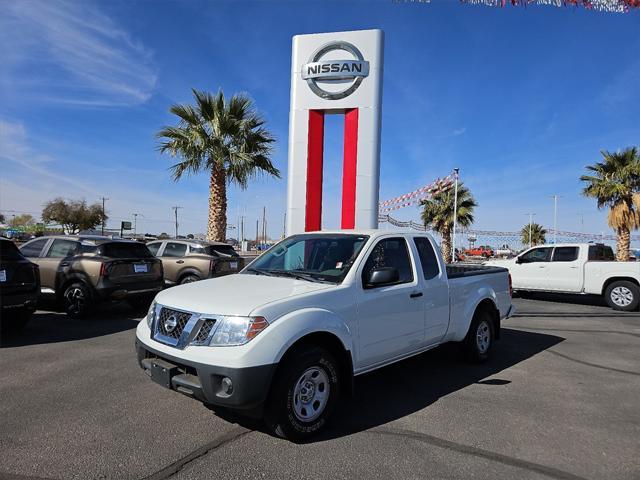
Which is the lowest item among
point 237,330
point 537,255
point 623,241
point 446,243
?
point 237,330

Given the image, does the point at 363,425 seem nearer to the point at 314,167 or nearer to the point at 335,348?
the point at 335,348

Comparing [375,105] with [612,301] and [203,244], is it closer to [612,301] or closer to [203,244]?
[203,244]

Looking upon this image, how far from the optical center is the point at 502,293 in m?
6.40

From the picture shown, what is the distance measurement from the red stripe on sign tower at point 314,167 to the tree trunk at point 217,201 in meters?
6.01

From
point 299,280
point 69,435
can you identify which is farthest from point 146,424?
point 299,280

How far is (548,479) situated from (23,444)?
3.87m

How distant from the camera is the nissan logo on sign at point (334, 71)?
10195mm

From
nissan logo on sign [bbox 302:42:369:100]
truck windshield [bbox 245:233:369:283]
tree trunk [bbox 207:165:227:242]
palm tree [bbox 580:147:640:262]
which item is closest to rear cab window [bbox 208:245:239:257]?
tree trunk [bbox 207:165:227:242]

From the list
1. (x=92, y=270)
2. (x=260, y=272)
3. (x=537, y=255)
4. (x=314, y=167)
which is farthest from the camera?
(x=537, y=255)

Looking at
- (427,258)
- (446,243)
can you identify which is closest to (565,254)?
(427,258)

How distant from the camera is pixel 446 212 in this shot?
3369 centimetres

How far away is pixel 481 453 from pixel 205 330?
7.68 feet

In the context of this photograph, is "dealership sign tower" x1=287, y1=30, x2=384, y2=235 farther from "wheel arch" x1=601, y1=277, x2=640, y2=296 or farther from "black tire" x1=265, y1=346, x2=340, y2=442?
"wheel arch" x1=601, y1=277, x2=640, y2=296

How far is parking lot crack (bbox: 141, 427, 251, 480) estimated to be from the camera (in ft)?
9.61
